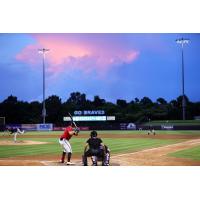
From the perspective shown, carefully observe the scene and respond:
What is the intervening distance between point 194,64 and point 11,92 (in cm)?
387

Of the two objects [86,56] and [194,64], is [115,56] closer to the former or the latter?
[86,56]

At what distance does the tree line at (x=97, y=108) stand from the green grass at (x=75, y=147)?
51cm

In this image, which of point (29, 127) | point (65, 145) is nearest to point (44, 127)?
point (29, 127)

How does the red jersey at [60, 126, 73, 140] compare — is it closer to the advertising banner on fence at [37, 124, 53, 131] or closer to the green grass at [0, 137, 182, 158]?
the green grass at [0, 137, 182, 158]

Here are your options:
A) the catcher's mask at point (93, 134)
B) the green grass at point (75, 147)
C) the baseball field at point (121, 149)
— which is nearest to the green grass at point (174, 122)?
the baseball field at point (121, 149)

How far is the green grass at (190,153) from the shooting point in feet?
30.3

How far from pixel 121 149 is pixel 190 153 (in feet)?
4.72

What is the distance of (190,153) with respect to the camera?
9.52m

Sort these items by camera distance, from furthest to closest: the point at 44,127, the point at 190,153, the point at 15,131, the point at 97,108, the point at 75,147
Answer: the point at 44,127 → the point at 15,131 → the point at 97,108 → the point at 190,153 → the point at 75,147

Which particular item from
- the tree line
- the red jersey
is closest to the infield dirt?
the red jersey

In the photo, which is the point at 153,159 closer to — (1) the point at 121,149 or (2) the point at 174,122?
(1) the point at 121,149
